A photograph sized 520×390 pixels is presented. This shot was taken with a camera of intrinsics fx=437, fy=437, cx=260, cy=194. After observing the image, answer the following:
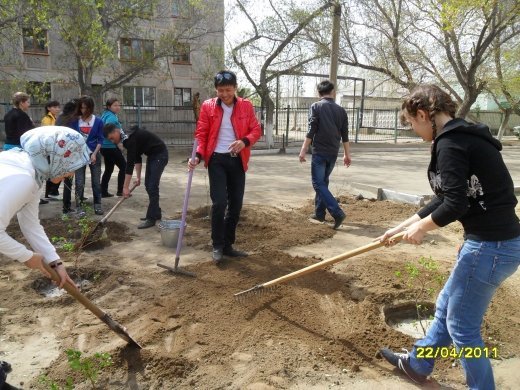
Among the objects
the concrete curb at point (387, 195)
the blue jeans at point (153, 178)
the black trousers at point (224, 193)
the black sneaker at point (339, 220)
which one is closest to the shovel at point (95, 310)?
the black trousers at point (224, 193)

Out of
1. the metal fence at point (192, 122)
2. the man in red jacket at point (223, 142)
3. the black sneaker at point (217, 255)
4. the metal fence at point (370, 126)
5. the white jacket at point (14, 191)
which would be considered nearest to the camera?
the white jacket at point (14, 191)

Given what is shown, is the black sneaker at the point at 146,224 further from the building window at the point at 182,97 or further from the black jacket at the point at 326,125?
the building window at the point at 182,97

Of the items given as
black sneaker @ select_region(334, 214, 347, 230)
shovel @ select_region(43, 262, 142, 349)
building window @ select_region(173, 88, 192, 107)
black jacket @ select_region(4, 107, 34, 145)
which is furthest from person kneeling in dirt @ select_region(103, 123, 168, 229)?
building window @ select_region(173, 88, 192, 107)

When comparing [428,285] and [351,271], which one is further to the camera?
[351,271]

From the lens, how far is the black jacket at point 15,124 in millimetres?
6188

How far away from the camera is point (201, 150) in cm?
431

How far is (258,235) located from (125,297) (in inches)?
80.9

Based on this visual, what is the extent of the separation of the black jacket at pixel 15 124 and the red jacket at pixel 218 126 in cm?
340

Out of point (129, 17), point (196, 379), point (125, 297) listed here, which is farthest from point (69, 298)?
point (129, 17)

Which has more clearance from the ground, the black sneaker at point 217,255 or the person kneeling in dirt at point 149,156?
the person kneeling in dirt at point 149,156

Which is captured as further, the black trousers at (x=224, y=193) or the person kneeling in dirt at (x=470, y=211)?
the black trousers at (x=224, y=193)

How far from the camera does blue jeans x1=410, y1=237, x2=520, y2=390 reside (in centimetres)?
202

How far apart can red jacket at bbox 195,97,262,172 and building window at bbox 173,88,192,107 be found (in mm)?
20445

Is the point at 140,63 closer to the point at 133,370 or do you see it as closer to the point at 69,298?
the point at 69,298
